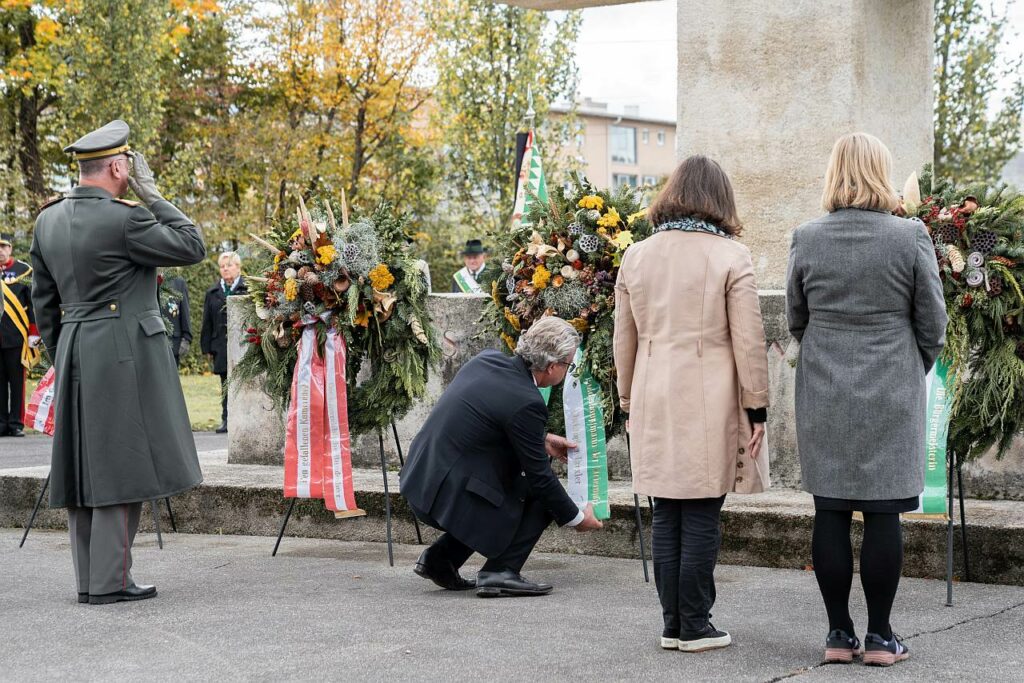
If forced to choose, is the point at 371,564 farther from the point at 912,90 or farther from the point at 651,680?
the point at 912,90

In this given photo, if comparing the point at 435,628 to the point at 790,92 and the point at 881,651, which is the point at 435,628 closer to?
the point at 881,651

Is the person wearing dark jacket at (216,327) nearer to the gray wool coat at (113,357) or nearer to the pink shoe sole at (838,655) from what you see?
the gray wool coat at (113,357)

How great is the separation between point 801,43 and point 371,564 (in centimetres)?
387

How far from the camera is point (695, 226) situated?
198 inches

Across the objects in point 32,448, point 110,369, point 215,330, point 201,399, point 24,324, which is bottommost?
point 201,399

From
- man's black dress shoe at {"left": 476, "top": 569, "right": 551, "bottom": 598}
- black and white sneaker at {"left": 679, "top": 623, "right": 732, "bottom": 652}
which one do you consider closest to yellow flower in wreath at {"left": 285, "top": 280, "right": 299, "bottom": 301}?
man's black dress shoe at {"left": 476, "top": 569, "right": 551, "bottom": 598}

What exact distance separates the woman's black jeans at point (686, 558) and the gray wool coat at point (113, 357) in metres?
2.35

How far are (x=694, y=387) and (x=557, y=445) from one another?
160 centimetres

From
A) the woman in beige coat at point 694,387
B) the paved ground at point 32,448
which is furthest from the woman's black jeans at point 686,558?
the paved ground at point 32,448

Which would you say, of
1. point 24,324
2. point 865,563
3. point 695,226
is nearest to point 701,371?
point 695,226

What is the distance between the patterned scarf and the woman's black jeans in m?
0.99

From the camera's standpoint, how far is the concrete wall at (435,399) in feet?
23.1

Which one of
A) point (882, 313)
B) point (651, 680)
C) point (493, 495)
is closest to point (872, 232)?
point (882, 313)

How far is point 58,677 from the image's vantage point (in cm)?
480
